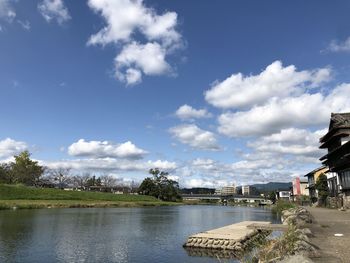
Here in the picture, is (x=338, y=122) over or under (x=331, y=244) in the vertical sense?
over

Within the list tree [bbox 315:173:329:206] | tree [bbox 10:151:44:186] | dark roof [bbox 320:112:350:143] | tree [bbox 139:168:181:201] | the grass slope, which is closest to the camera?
dark roof [bbox 320:112:350:143]

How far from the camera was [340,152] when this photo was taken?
59.0 meters

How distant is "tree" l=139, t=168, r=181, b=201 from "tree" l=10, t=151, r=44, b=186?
1901 inches

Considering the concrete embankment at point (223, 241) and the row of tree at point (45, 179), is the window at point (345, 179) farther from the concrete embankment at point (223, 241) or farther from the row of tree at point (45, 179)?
the row of tree at point (45, 179)

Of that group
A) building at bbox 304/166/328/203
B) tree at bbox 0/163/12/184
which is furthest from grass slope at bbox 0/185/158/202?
building at bbox 304/166/328/203

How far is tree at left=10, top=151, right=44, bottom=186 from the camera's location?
448 feet

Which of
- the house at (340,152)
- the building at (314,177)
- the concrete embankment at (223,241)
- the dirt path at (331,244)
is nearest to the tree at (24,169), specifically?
the building at (314,177)

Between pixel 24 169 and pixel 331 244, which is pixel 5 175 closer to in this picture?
pixel 24 169

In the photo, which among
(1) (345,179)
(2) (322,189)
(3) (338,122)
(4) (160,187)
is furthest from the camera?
(4) (160,187)

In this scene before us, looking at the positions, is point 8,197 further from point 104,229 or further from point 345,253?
point 345,253

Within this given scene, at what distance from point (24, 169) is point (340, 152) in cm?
11539

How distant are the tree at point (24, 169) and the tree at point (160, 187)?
4829cm

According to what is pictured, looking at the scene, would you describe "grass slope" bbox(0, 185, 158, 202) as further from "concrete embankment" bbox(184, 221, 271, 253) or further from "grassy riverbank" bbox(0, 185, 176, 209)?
"concrete embankment" bbox(184, 221, 271, 253)

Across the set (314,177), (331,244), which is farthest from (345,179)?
(314,177)
